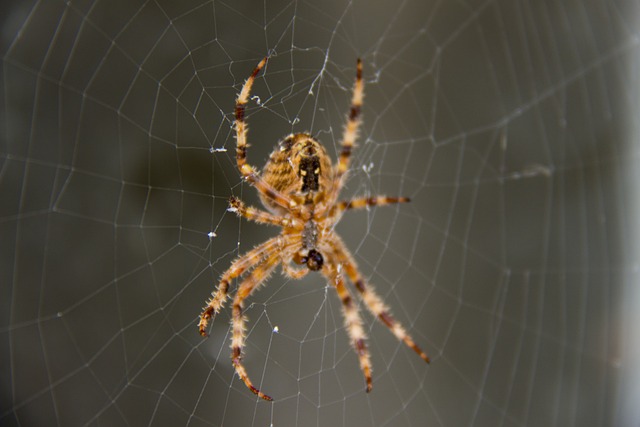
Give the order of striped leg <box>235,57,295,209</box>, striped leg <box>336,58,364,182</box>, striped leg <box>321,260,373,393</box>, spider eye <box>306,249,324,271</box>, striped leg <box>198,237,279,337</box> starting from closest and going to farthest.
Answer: striped leg <box>235,57,295,209</box>
striped leg <box>198,237,279,337</box>
striped leg <box>336,58,364,182</box>
spider eye <box>306,249,324,271</box>
striped leg <box>321,260,373,393</box>

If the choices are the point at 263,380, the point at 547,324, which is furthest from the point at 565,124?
the point at 263,380

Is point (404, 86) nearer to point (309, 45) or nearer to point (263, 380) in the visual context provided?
point (309, 45)

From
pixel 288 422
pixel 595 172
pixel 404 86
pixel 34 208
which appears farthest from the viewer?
pixel 595 172

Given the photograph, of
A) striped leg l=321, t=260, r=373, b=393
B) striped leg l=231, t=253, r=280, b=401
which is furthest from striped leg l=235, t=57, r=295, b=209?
striped leg l=321, t=260, r=373, b=393

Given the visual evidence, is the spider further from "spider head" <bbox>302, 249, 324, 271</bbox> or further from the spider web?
the spider web

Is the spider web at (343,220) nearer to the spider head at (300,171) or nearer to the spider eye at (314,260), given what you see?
the spider head at (300,171)

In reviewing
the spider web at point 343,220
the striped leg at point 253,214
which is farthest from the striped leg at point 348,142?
the spider web at point 343,220
